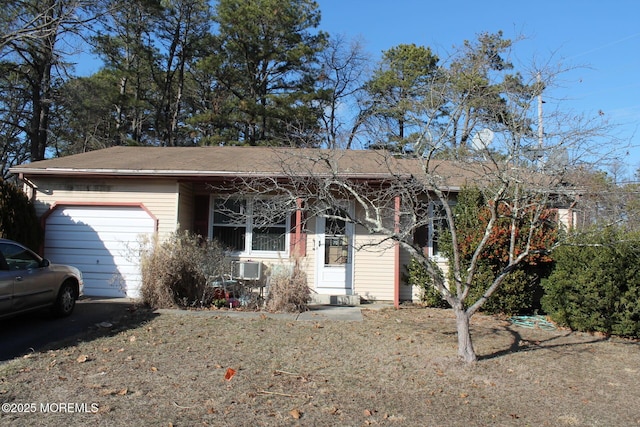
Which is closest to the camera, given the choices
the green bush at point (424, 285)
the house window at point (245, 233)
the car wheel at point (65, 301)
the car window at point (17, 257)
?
the car window at point (17, 257)

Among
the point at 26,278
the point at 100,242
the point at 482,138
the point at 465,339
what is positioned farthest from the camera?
the point at 100,242

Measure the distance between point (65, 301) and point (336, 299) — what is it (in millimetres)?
5341

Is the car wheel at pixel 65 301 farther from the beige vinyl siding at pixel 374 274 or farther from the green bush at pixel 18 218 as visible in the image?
the beige vinyl siding at pixel 374 274

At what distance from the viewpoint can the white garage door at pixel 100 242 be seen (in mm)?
10711

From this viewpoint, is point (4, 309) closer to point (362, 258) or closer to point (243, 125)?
point (362, 258)

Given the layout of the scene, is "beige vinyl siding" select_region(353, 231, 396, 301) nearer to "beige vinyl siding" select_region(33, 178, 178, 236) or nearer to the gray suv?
"beige vinyl siding" select_region(33, 178, 178, 236)

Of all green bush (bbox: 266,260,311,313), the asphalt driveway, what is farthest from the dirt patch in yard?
green bush (bbox: 266,260,311,313)

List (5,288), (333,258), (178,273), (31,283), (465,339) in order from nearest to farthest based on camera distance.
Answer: (465,339), (5,288), (31,283), (178,273), (333,258)

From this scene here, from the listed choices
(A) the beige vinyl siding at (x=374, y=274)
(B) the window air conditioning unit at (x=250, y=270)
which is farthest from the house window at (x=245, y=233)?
(A) the beige vinyl siding at (x=374, y=274)

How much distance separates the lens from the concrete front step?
34.3 ft

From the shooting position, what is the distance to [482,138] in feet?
20.0

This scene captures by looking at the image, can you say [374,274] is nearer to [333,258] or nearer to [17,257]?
[333,258]

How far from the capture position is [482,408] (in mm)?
4602

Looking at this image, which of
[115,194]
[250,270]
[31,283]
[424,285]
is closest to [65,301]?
[31,283]
